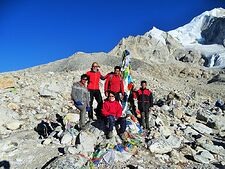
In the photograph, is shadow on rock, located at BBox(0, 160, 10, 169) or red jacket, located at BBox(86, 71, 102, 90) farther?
red jacket, located at BBox(86, 71, 102, 90)

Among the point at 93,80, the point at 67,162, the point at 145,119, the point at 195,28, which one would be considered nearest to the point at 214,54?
the point at 195,28

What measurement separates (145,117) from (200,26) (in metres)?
130

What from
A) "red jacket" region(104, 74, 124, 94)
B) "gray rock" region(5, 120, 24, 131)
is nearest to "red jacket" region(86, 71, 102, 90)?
"red jacket" region(104, 74, 124, 94)

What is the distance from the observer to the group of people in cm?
913

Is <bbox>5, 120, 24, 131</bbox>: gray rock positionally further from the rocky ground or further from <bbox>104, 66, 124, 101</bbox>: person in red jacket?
<bbox>104, 66, 124, 101</bbox>: person in red jacket

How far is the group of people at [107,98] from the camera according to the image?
30.0ft

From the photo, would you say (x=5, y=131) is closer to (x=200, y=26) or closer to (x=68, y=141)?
(x=68, y=141)

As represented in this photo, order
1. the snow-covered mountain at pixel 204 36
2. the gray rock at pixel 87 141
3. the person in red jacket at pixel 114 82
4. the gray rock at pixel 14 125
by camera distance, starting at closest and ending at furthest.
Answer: the gray rock at pixel 87 141 → the person in red jacket at pixel 114 82 → the gray rock at pixel 14 125 → the snow-covered mountain at pixel 204 36

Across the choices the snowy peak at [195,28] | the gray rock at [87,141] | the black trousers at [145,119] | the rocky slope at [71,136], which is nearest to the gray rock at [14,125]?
the rocky slope at [71,136]

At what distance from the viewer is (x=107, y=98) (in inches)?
362

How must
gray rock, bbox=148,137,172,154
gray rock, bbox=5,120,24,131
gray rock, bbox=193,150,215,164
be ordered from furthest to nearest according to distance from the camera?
1. gray rock, bbox=5,120,24,131
2. gray rock, bbox=193,150,215,164
3. gray rock, bbox=148,137,172,154

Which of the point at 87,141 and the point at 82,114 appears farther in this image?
the point at 82,114

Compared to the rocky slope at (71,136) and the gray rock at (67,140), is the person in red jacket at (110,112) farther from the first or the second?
the gray rock at (67,140)

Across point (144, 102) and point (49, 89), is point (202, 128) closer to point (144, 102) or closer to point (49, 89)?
point (144, 102)
